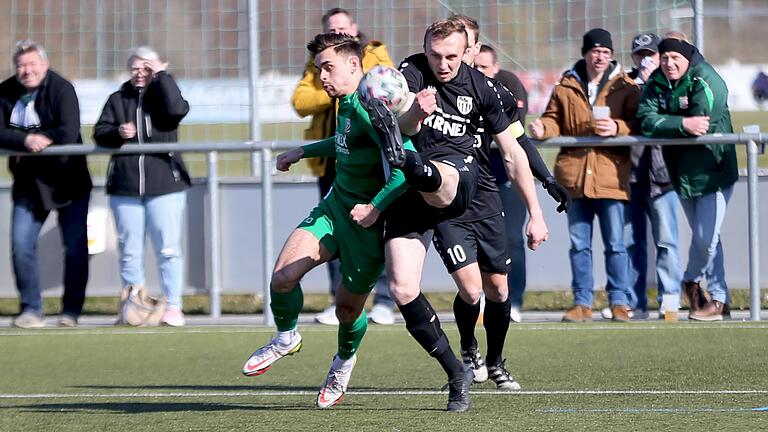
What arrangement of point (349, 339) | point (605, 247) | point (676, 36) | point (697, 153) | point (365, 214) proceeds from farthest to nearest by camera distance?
point (605, 247) < point (697, 153) < point (676, 36) < point (349, 339) < point (365, 214)

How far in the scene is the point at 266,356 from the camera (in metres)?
6.68

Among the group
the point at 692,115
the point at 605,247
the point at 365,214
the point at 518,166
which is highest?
the point at 692,115

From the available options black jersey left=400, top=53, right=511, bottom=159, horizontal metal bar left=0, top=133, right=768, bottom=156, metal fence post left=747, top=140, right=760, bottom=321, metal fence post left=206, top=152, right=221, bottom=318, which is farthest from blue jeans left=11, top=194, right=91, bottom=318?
metal fence post left=747, top=140, right=760, bottom=321

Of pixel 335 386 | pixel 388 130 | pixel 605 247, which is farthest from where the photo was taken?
pixel 605 247

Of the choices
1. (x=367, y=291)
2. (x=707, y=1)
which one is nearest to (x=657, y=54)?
(x=367, y=291)

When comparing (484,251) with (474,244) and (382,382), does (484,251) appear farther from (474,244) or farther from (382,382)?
(382,382)

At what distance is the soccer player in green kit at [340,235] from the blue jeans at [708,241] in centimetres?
387

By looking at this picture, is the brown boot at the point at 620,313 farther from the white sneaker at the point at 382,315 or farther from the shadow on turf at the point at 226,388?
the shadow on turf at the point at 226,388

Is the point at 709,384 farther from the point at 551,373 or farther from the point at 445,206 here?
the point at 445,206

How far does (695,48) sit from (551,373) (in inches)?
133

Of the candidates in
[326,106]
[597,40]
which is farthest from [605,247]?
[326,106]

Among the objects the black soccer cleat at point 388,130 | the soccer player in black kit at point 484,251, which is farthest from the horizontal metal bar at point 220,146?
the black soccer cleat at point 388,130

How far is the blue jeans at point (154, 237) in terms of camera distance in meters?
10.4

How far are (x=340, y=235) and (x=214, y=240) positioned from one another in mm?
4119
